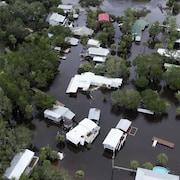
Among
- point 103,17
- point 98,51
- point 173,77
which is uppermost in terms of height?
point 103,17

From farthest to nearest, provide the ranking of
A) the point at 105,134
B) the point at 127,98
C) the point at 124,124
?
the point at 127,98 → the point at 124,124 → the point at 105,134

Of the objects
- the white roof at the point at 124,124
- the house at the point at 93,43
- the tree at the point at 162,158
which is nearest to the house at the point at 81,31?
the house at the point at 93,43

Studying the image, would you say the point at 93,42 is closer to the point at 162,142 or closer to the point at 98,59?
the point at 98,59

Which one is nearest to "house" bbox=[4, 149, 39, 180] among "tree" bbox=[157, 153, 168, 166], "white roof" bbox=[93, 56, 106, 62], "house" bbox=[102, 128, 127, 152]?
"house" bbox=[102, 128, 127, 152]

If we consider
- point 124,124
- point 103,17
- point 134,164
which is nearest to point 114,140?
point 124,124

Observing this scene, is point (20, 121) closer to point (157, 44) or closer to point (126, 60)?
point (126, 60)

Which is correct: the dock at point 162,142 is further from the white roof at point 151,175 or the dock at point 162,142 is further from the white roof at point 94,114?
the white roof at point 94,114

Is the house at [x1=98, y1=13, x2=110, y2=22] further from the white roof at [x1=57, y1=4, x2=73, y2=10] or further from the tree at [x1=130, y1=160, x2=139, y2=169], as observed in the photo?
the tree at [x1=130, y1=160, x2=139, y2=169]

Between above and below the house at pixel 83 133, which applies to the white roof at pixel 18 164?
above
